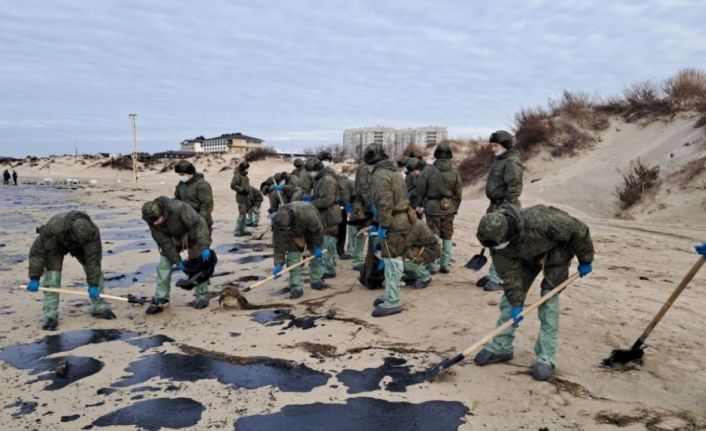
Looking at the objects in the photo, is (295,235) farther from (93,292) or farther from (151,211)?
(93,292)

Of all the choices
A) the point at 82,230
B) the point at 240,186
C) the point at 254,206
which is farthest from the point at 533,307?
the point at 254,206

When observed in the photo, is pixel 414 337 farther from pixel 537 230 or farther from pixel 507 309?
pixel 537 230

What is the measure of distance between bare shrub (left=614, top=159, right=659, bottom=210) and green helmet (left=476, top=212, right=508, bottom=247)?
11339mm

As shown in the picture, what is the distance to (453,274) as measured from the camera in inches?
311

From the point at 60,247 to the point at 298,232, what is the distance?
2930mm

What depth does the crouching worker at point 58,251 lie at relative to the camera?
19.8ft

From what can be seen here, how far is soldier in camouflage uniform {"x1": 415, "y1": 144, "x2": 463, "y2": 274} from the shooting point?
7.60 m

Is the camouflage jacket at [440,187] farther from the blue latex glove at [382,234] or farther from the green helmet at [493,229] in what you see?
the green helmet at [493,229]

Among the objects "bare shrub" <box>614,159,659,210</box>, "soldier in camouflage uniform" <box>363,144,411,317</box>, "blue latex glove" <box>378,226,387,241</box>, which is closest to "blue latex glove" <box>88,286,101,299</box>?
"soldier in camouflage uniform" <box>363,144,411,317</box>

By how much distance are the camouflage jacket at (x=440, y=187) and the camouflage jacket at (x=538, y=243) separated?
334 centimetres

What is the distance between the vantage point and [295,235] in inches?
280

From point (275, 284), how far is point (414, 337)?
320 cm

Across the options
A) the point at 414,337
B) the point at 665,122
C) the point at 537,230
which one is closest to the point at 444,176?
the point at 414,337

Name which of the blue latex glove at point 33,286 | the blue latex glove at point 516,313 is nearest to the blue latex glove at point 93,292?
the blue latex glove at point 33,286
